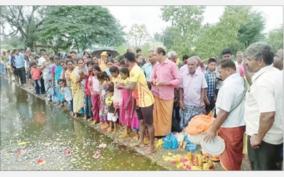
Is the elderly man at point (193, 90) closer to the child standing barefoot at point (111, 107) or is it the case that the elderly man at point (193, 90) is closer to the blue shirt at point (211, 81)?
the blue shirt at point (211, 81)

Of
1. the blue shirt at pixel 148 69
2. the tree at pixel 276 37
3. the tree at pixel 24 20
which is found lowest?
the blue shirt at pixel 148 69

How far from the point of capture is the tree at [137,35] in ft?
23.3

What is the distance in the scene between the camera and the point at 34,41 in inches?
347

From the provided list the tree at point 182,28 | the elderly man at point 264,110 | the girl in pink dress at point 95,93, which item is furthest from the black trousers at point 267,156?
the girl in pink dress at point 95,93

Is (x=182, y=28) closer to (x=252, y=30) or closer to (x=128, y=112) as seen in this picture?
(x=252, y=30)

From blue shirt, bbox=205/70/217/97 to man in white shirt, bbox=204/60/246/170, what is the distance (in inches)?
81.8

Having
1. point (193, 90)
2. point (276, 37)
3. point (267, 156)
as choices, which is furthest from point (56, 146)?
point (267, 156)

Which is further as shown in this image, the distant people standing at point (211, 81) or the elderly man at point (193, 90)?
the distant people standing at point (211, 81)

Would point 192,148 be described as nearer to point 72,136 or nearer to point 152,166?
point 152,166

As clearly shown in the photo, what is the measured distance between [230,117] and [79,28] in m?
3.99

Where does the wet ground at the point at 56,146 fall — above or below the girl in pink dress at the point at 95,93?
below

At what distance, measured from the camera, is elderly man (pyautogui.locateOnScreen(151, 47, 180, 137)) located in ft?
23.4

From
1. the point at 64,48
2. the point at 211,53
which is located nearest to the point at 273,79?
the point at 211,53

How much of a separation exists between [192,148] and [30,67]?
7.73m
